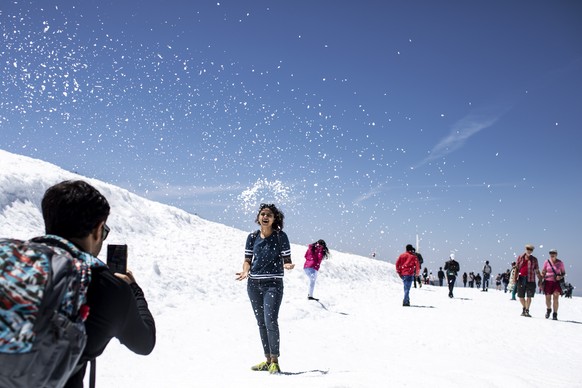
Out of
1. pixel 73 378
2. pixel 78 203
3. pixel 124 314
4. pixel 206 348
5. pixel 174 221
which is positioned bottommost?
pixel 206 348

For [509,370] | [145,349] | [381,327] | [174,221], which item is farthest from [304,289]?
[145,349]

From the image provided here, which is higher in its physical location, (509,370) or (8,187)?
(8,187)

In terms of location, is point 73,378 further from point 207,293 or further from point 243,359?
point 207,293

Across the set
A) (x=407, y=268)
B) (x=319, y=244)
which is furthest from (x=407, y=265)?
(x=319, y=244)

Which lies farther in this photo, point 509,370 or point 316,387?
point 509,370

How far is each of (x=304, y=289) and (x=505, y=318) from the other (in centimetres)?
678

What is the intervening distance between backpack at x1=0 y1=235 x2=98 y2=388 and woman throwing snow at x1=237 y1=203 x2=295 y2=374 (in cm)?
453

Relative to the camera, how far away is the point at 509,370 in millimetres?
6887

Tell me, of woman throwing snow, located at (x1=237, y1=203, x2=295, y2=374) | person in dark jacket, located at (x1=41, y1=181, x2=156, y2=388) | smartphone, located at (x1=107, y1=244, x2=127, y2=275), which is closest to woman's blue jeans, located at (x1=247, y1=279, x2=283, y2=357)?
woman throwing snow, located at (x1=237, y1=203, x2=295, y2=374)

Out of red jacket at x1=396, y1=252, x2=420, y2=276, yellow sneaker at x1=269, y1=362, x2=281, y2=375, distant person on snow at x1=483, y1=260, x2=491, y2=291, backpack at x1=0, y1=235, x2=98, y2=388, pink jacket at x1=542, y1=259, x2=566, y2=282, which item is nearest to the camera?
backpack at x1=0, y1=235, x2=98, y2=388

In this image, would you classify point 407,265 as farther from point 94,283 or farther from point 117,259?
point 94,283

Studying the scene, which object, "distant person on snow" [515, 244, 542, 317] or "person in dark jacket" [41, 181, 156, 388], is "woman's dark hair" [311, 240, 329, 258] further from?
"person in dark jacket" [41, 181, 156, 388]

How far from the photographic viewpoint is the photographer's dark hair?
5.88 ft

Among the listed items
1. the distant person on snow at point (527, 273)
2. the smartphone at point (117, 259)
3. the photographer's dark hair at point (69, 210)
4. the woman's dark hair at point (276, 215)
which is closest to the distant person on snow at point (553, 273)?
the distant person on snow at point (527, 273)
